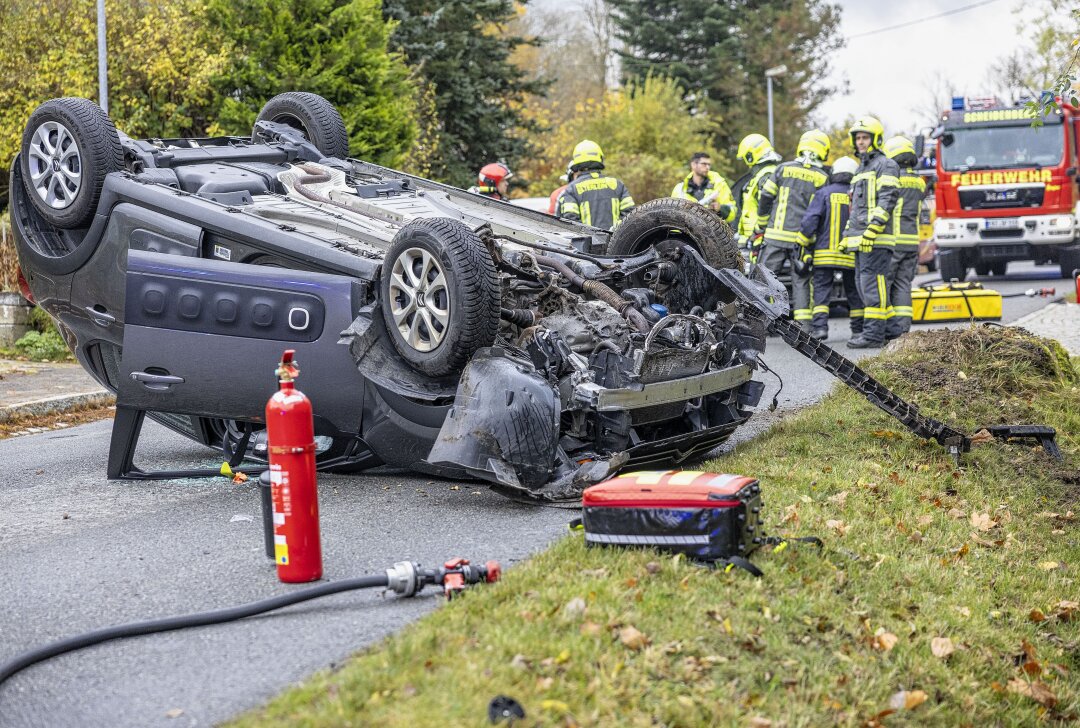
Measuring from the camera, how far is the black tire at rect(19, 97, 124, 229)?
674 centimetres

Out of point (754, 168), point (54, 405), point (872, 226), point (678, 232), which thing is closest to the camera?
point (678, 232)

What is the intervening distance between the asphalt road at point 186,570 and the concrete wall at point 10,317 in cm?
632

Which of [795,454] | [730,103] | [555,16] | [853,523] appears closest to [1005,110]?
[795,454]

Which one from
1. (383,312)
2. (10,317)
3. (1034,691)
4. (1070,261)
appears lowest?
(1034,691)

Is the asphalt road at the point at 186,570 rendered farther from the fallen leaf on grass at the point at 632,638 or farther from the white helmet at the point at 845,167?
the white helmet at the point at 845,167

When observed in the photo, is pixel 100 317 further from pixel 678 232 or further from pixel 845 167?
pixel 845 167

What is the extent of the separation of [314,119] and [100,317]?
219 cm

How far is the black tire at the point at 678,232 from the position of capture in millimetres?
7047

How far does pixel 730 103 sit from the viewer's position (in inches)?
1779

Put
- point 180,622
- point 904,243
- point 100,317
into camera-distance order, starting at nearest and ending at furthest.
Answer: point 180,622
point 100,317
point 904,243

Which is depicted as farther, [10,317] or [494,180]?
[10,317]

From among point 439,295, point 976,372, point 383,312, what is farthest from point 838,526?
point 976,372

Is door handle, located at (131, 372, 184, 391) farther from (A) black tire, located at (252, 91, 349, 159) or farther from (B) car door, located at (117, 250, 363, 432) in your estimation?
(A) black tire, located at (252, 91, 349, 159)

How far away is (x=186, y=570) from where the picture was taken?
4.83 m
